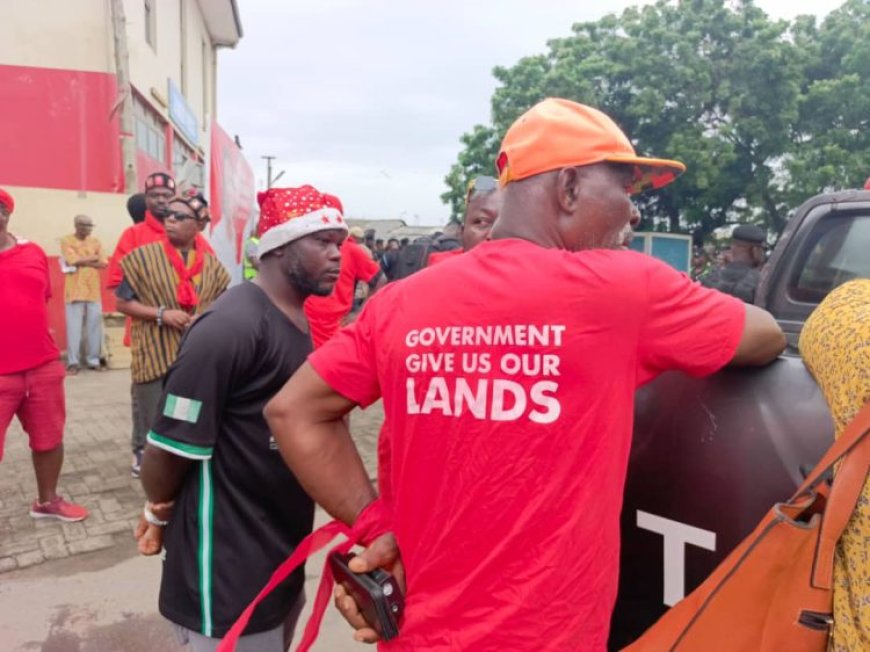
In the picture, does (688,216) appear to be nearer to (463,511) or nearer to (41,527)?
(41,527)

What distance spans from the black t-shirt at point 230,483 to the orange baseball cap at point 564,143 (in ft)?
2.90

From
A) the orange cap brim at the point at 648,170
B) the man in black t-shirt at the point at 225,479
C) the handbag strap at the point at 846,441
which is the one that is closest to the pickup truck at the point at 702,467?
the handbag strap at the point at 846,441

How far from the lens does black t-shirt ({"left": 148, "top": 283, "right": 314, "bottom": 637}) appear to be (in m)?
1.85

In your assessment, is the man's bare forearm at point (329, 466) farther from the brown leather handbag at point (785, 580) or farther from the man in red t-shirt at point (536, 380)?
the brown leather handbag at point (785, 580)

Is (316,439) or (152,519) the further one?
(152,519)

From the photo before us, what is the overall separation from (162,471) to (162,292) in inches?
110

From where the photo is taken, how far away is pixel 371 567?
4.61ft

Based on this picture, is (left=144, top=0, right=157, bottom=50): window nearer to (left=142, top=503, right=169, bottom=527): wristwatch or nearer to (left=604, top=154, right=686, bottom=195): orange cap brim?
(left=142, top=503, right=169, bottom=527): wristwatch

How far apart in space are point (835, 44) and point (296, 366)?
944 inches

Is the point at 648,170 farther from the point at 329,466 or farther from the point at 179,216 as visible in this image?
the point at 179,216

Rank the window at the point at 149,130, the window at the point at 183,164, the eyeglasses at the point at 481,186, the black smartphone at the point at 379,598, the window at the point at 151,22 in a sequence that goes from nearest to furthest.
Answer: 1. the black smartphone at the point at 379,598
2. the eyeglasses at the point at 481,186
3. the window at the point at 149,130
4. the window at the point at 151,22
5. the window at the point at 183,164

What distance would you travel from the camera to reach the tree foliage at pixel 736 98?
20078 millimetres

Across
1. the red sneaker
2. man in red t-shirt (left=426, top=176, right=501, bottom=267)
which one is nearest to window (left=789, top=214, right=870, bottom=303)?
man in red t-shirt (left=426, top=176, right=501, bottom=267)

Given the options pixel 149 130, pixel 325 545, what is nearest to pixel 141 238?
pixel 325 545
